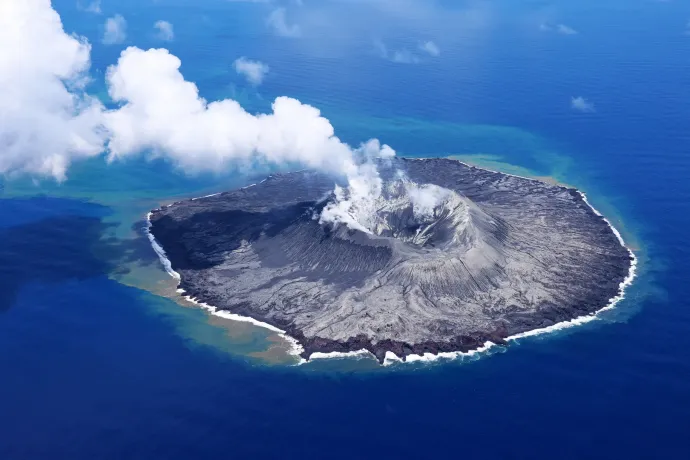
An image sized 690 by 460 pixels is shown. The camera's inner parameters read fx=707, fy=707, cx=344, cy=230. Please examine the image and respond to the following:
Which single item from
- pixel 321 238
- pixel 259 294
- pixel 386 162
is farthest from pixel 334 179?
pixel 259 294

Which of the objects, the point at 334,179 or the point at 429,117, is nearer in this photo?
the point at 334,179

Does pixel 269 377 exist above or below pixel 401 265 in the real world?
below

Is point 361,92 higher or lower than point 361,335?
higher

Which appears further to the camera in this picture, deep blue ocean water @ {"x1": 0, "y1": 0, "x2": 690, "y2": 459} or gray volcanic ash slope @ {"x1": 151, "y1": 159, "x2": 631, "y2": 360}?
gray volcanic ash slope @ {"x1": 151, "y1": 159, "x2": 631, "y2": 360}

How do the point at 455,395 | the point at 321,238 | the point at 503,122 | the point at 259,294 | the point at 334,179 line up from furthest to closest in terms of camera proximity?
1. the point at 503,122
2. the point at 334,179
3. the point at 321,238
4. the point at 259,294
5. the point at 455,395

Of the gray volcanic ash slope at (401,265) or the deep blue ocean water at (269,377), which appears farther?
the gray volcanic ash slope at (401,265)

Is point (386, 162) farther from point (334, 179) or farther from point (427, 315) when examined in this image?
point (427, 315)

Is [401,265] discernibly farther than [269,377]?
Yes

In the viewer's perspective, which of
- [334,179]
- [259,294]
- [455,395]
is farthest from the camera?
[334,179]
